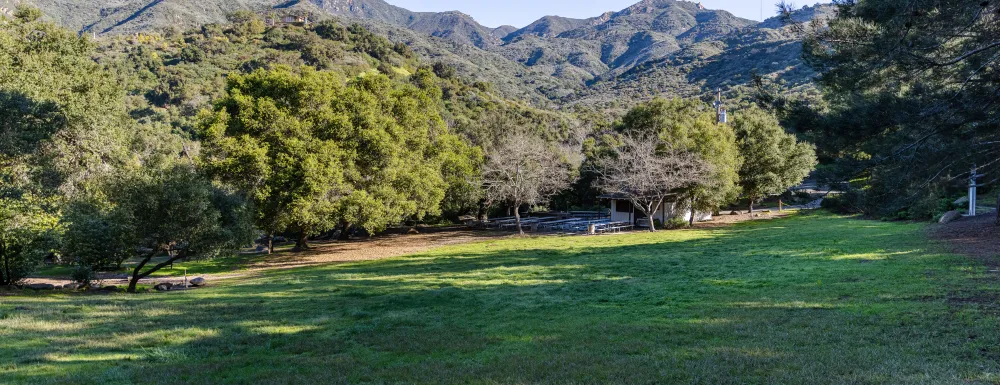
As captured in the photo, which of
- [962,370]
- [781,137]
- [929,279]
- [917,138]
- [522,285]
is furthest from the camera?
[781,137]

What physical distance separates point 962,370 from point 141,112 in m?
76.2

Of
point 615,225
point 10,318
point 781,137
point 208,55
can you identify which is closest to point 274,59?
point 208,55

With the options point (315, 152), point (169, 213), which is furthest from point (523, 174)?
point (169, 213)

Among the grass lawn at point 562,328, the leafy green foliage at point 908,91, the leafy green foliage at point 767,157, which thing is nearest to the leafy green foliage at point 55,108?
the grass lawn at point 562,328

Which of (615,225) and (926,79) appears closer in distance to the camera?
(926,79)

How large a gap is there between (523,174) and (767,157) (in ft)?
57.5

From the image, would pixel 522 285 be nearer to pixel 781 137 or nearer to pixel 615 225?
pixel 615 225

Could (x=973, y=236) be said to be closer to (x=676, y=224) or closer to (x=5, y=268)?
(x=676, y=224)

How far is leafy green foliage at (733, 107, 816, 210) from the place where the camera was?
36062 mm

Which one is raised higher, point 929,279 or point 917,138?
point 917,138

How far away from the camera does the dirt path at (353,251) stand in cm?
2028

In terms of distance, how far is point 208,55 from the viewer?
289 feet

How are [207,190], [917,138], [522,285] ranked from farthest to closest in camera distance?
1. [207,190]
2. [522,285]
3. [917,138]

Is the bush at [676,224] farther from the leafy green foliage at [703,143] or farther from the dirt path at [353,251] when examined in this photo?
the dirt path at [353,251]
